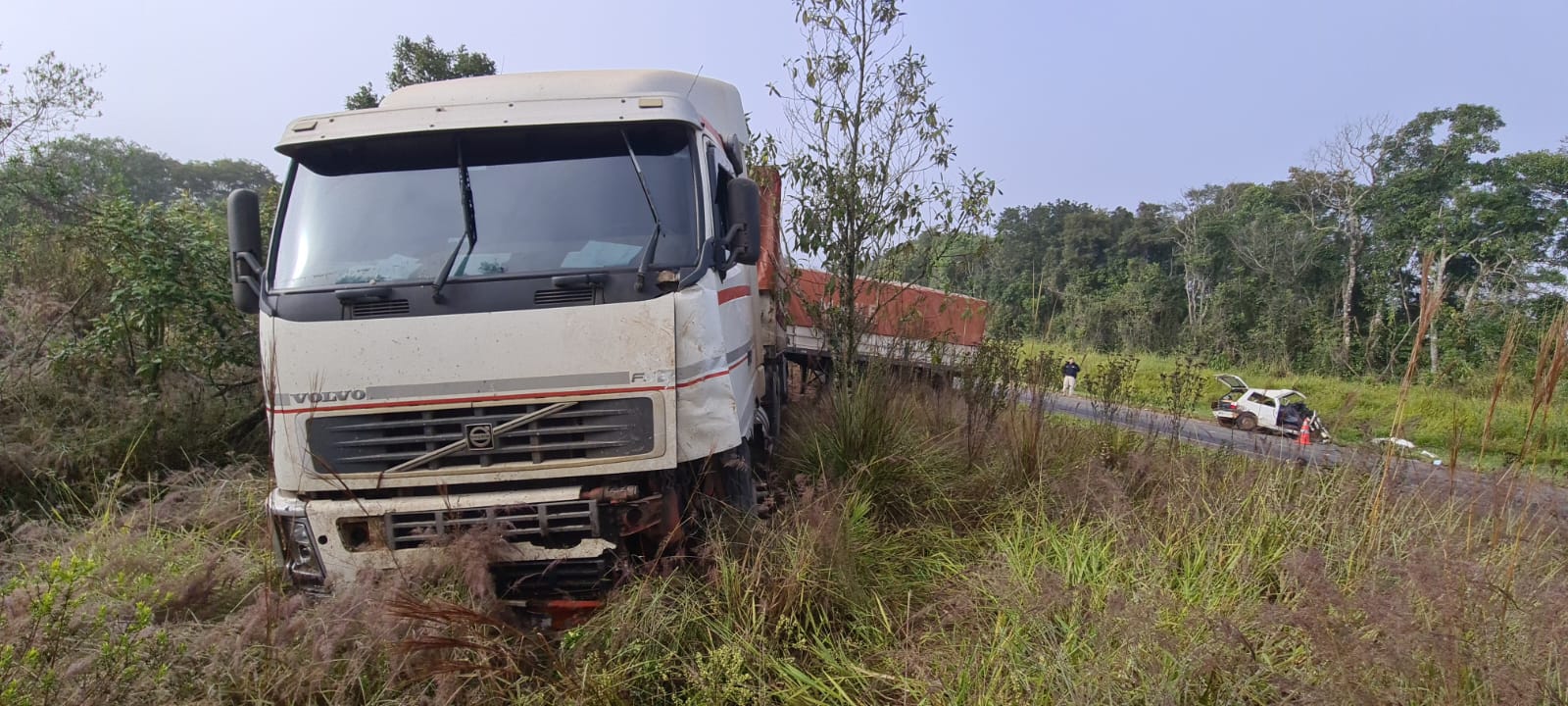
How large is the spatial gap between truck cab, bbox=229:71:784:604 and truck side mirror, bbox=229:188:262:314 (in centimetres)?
2

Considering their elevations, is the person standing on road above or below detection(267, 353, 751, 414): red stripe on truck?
below

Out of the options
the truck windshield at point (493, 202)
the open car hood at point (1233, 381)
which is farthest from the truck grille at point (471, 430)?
the open car hood at point (1233, 381)

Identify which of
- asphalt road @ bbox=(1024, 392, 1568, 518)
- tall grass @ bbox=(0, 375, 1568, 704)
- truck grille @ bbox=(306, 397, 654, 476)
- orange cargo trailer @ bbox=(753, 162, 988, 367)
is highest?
orange cargo trailer @ bbox=(753, 162, 988, 367)

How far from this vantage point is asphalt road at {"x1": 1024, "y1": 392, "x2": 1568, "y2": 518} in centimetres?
313

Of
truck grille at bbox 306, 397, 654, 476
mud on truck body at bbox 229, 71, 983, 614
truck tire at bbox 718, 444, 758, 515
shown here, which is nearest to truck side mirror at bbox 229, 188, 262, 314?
mud on truck body at bbox 229, 71, 983, 614

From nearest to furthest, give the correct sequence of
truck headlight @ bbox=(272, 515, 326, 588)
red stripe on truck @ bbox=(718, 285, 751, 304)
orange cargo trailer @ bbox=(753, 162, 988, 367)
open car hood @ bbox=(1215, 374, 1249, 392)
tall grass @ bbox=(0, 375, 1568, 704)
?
tall grass @ bbox=(0, 375, 1568, 704)
truck headlight @ bbox=(272, 515, 326, 588)
red stripe on truck @ bbox=(718, 285, 751, 304)
orange cargo trailer @ bbox=(753, 162, 988, 367)
open car hood @ bbox=(1215, 374, 1249, 392)

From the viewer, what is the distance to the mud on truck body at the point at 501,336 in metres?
3.00

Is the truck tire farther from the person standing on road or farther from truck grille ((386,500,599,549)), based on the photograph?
the person standing on road

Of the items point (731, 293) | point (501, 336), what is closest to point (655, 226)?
point (731, 293)

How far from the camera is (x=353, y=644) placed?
8.84ft

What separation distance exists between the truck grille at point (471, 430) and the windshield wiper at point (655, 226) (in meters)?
0.55

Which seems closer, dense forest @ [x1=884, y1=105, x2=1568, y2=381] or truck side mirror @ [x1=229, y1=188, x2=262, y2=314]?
truck side mirror @ [x1=229, y1=188, x2=262, y2=314]

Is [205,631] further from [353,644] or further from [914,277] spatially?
[914,277]

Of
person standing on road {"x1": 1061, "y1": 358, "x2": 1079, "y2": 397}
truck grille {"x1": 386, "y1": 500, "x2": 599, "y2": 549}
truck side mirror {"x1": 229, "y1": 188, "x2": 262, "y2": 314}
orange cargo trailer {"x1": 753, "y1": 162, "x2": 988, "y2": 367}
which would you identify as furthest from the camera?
person standing on road {"x1": 1061, "y1": 358, "x2": 1079, "y2": 397}
